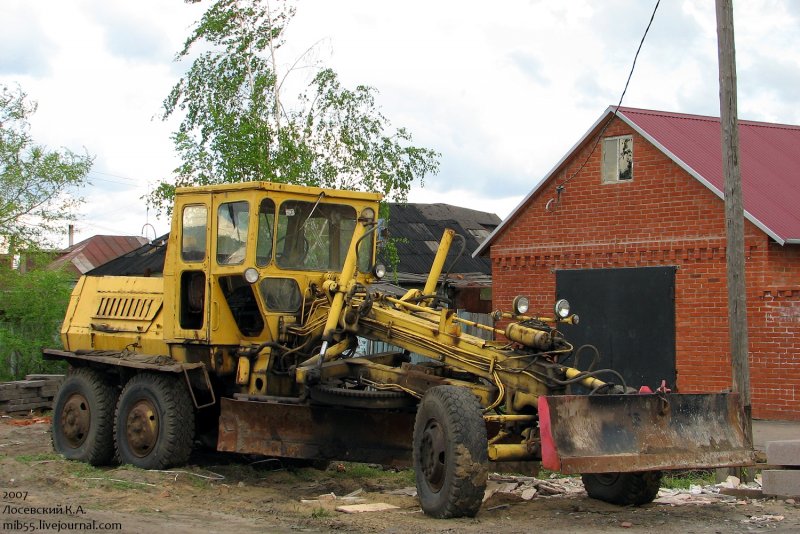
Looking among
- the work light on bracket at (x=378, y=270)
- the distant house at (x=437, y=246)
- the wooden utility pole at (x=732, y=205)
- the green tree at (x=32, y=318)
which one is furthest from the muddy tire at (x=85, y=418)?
the distant house at (x=437, y=246)

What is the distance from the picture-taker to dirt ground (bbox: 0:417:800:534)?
8.92m

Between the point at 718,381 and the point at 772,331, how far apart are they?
1266 millimetres

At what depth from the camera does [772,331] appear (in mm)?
17328

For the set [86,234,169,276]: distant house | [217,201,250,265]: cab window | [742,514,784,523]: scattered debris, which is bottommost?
[742,514,784,523]: scattered debris

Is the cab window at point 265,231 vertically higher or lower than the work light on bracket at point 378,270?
higher

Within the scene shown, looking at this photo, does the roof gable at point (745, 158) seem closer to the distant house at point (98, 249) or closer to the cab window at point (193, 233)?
the cab window at point (193, 233)

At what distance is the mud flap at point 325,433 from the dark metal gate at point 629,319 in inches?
290

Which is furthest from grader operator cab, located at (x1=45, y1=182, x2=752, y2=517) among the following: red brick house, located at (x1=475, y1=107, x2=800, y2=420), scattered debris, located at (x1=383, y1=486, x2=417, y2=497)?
red brick house, located at (x1=475, y1=107, x2=800, y2=420)

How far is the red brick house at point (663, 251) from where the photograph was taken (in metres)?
17.4

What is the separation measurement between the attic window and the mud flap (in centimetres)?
1007

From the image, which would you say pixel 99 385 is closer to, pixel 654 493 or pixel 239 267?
pixel 239 267

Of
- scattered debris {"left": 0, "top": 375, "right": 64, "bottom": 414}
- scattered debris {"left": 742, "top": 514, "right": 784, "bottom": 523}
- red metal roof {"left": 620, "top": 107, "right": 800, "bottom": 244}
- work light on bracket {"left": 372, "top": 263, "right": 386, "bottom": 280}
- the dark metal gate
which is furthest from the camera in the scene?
the dark metal gate

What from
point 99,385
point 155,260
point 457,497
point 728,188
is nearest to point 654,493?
point 457,497

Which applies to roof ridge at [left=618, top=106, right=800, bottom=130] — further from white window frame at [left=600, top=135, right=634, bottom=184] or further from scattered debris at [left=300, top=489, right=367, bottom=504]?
scattered debris at [left=300, top=489, right=367, bottom=504]
